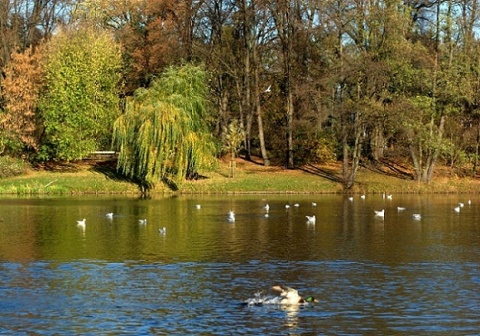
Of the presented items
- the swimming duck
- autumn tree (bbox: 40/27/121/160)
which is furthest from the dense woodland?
the swimming duck

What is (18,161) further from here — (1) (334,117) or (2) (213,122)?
(1) (334,117)

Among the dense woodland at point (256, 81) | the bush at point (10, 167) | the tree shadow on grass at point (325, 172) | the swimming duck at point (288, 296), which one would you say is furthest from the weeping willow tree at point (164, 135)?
the swimming duck at point (288, 296)

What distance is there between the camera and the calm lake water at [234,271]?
20.0m

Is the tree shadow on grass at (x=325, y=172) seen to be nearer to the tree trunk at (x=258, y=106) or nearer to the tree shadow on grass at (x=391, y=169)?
the tree shadow on grass at (x=391, y=169)

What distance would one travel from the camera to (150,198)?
190 ft

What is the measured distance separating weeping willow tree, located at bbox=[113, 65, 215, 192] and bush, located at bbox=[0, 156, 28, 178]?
8.64m

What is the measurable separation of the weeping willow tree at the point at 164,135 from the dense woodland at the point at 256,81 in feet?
0.46

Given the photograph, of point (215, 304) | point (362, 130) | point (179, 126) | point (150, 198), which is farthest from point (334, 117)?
point (215, 304)

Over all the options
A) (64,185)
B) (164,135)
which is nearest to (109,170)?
(64,185)

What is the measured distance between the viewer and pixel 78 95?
68188mm

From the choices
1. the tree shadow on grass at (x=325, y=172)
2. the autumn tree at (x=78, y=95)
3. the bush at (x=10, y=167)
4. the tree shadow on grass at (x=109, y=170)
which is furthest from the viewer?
the tree shadow on grass at (x=325, y=172)

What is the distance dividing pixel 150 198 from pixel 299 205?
1130cm

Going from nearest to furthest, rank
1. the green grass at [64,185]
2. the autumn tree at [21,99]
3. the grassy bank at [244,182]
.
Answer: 1. the green grass at [64,185]
2. the grassy bank at [244,182]
3. the autumn tree at [21,99]

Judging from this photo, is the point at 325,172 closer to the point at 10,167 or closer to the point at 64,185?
the point at 64,185
